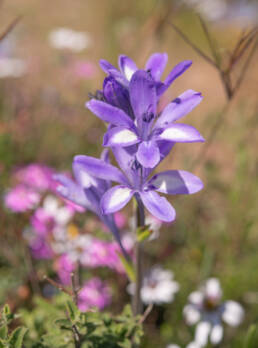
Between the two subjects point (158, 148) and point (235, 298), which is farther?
point (235, 298)

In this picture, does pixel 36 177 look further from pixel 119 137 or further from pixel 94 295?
pixel 119 137

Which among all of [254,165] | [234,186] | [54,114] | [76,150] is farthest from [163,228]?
[54,114]

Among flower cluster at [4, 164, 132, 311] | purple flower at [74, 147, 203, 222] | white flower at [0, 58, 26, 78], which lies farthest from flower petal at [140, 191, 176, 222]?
white flower at [0, 58, 26, 78]

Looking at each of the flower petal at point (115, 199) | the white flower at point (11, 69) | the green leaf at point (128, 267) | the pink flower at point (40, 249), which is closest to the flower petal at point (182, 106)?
the flower petal at point (115, 199)

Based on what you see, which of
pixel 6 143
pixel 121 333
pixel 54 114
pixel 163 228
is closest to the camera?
pixel 121 333

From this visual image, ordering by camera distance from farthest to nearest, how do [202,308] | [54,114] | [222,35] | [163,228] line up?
[222,35]
[54,114]
[163,228]
[202,308]

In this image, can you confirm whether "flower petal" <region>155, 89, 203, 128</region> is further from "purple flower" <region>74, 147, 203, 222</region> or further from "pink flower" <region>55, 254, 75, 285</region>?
"pink flower" <region>55, 254, 75, 285</region>

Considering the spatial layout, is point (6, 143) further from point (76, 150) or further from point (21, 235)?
point (76, 150)

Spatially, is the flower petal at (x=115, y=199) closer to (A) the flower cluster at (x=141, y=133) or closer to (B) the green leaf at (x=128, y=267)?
(A) the flower cluster at (x=141, y=133)
